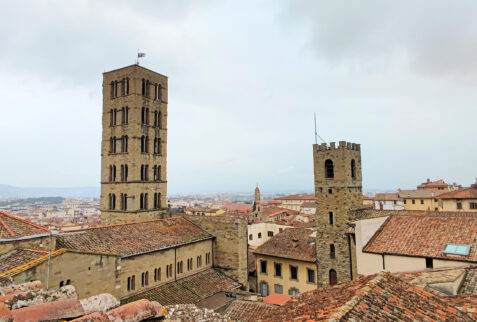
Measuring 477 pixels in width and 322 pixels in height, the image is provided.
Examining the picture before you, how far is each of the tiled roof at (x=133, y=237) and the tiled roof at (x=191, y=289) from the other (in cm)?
336

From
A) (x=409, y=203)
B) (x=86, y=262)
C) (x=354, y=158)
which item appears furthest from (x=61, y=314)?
→ (x=409, y=203)

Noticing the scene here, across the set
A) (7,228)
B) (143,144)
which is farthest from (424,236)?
(143,144)

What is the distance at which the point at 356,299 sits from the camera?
8.18 metres

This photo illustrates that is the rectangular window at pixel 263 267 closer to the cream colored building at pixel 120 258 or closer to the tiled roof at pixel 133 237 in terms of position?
the cream colored building at pixel 120 258

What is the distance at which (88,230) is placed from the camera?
86.7ft

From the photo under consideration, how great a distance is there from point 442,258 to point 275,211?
79760 millimetres

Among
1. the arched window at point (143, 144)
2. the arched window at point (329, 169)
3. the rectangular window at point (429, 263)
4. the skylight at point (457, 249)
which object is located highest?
the arched window at point (143, 144)

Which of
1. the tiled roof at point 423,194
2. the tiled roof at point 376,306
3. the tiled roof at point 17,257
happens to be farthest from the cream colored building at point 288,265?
the tiled roof at point 423,194

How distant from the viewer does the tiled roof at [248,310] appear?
67.4 ft

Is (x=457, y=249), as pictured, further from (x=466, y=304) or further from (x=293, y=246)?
(x=293, y=246)

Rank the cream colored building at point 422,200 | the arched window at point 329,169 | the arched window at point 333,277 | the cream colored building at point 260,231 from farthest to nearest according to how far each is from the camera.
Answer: the cream colored building at point 422,200, the cream colored building at point 260,231, the arched window at point 329,169, the arched window at point 333,277

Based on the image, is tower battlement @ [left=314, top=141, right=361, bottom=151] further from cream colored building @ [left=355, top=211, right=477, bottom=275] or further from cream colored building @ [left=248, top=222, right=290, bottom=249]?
cream colored building @ [left=248, top=222, right=290, bottom=249]

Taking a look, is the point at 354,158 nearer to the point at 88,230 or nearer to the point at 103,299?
the point at 88,230

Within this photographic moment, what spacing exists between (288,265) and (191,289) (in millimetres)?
13070
